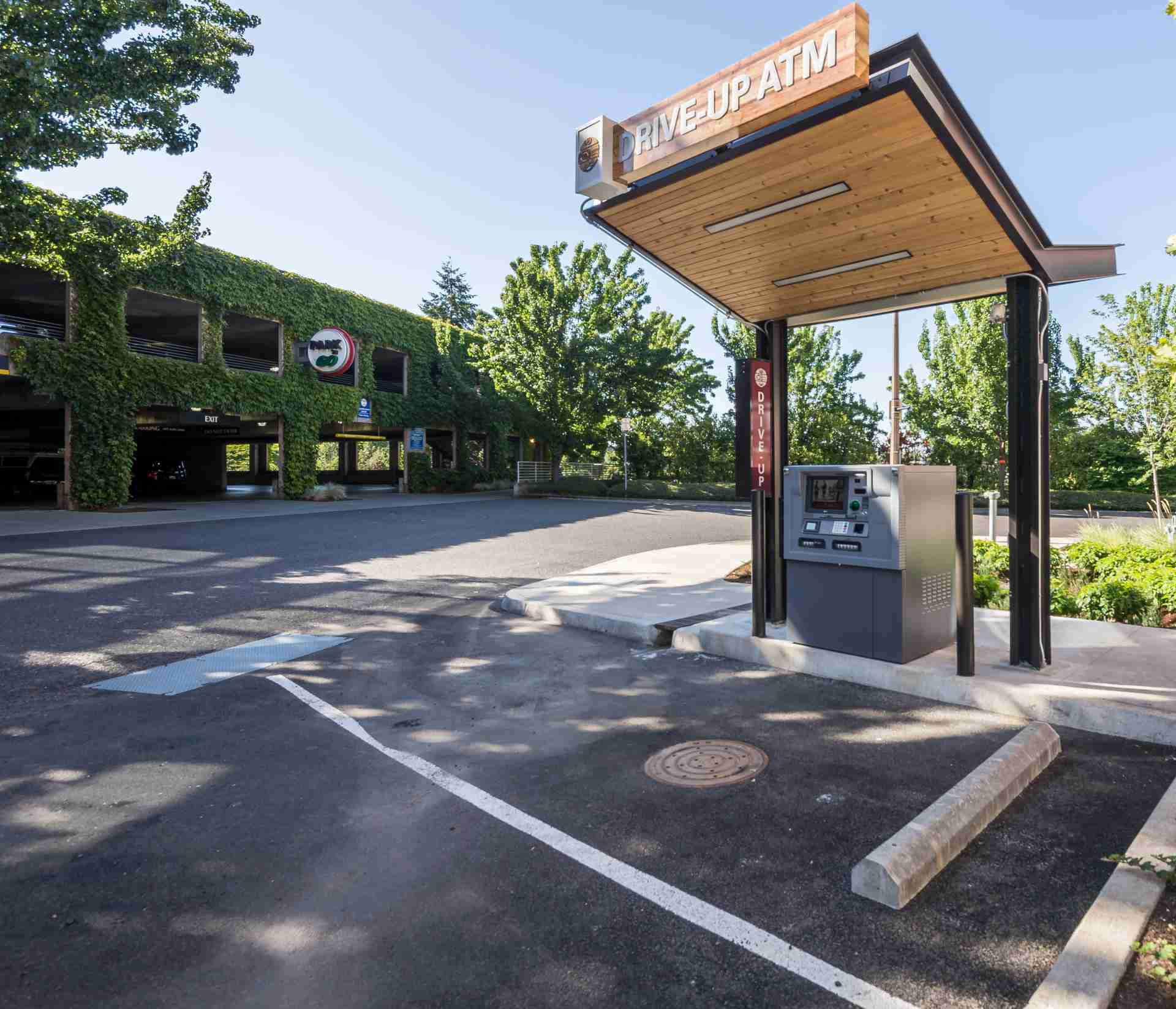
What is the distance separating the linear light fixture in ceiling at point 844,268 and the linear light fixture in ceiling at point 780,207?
1.01 metres

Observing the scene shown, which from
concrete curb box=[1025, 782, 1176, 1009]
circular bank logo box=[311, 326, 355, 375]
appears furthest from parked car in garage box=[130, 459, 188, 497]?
concrete curb box=[1025, 782, 1176, 1009]

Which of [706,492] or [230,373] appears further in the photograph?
[706,492]

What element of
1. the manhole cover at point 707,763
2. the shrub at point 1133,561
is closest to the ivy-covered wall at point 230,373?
the manhole cover at point 707,763

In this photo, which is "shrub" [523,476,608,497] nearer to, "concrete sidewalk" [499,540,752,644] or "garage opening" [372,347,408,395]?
"garage opening" [372,347,408,395]

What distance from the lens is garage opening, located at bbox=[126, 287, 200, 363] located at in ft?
73.0

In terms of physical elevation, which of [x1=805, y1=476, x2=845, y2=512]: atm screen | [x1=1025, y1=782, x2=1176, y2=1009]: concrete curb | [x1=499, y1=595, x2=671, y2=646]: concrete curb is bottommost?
[x1=1025, y1=782, x2=1176, y2=1009]: concrete curb

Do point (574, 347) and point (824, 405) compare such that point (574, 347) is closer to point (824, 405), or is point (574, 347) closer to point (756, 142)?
point (824, 405)

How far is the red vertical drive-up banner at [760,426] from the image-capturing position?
20.5 feet

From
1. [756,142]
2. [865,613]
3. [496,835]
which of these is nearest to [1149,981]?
[496,835]

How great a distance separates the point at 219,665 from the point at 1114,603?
8088mm

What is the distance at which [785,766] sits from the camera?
142 inches

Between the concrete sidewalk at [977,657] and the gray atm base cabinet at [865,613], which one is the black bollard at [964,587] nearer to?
the concrete sidewalk at [977,657]

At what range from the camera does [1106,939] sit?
2135mm

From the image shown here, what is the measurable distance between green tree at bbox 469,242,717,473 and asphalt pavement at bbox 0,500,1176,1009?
26.7 meters
